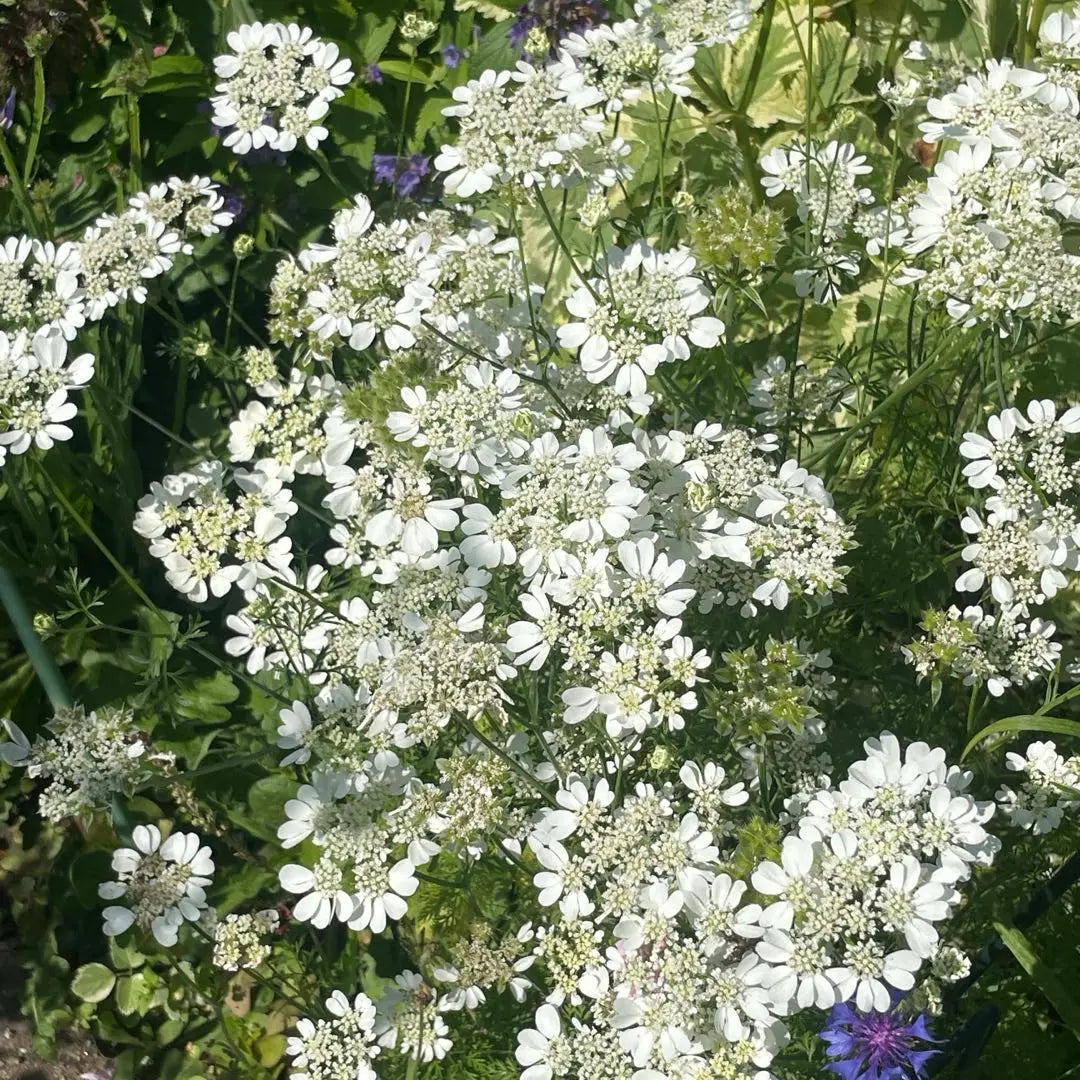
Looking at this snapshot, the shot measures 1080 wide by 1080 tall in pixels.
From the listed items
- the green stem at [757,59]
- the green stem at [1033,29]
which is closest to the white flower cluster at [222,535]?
the green stem at [757,59]

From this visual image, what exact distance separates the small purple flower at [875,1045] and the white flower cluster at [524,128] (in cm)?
157

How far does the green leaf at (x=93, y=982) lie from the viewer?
283 centimetres

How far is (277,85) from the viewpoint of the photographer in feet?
7.48

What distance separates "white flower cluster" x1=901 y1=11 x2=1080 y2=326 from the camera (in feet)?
6.07

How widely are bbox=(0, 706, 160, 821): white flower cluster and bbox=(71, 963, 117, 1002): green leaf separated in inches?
41.9

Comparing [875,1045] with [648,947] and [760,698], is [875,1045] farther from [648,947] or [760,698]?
[760,698]

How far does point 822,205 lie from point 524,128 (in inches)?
28.2

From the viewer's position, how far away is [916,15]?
144 inches

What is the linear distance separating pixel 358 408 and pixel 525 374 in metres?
0.35

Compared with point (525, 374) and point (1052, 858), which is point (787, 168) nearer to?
point (525, 374)

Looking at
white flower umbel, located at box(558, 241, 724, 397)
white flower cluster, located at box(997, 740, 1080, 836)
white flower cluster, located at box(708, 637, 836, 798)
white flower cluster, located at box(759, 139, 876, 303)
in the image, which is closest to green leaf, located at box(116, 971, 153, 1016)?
white flower cluster, located at box(708, 637, 836, 798)

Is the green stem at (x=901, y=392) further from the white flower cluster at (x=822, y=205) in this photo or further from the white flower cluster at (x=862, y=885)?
the white flower cluster at (x=862, y=885)

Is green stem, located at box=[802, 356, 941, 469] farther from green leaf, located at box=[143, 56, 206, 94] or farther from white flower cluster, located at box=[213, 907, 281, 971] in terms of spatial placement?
green leaf, located at box=[143, 56, 206, 94]

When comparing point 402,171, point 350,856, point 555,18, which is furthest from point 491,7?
point 350,856
